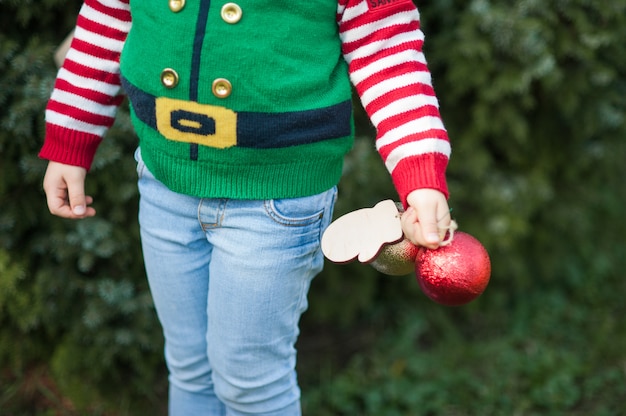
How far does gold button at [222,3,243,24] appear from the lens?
123 centimetres

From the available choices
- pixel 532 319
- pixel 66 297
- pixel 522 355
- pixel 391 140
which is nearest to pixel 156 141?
pixel 391 140

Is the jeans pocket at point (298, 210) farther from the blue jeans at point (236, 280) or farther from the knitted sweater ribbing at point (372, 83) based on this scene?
the knitted sweater ribbing at point (372, 83)

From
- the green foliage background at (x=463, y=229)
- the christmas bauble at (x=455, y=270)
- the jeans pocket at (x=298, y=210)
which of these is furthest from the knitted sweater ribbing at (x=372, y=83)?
the green foliage background at (x=463, y=229)

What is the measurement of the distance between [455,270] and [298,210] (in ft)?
1.16

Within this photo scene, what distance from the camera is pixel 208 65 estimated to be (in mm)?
1257

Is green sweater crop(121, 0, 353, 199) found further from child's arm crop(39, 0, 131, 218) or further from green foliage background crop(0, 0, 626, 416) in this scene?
green foliage background crop(0, 0, 626, 416)

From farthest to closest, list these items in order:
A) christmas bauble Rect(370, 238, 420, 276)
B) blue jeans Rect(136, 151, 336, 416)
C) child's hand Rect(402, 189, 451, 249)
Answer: blue jeans Rect(136, 151, 336, 416) < christmas bauble Rect(370, 238, 420, 276) < child's hand Rect(402, 189, 451, 249)

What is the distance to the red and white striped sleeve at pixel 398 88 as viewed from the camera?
120 centimetres

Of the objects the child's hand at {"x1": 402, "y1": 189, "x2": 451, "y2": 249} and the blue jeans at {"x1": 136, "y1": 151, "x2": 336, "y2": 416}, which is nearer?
the child's hand at {"x1": 402, "y1": 189, "x2": 451, "y2": 249}

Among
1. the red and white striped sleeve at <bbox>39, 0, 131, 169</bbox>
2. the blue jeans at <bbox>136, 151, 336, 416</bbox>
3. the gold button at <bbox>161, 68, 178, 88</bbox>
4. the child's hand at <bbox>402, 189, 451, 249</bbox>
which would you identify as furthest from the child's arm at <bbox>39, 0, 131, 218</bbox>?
the child's hand at <bbox>402, 189, 451, 249</bbox>

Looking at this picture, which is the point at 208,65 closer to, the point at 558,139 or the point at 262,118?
the point at 262,118

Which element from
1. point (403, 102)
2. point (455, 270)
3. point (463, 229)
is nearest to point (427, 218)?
point (455, 270)

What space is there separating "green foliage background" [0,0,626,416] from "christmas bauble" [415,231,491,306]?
1039 mm

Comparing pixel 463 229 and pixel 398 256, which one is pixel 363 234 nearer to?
pixel 398 256
